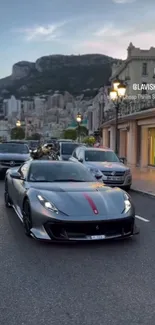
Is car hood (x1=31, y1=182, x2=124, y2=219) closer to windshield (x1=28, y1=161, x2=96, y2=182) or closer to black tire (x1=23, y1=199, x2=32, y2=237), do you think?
black tire (x1=23, y1=199, x2=32, y2=237)

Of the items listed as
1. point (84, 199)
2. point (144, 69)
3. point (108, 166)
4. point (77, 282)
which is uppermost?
point (144, 69)

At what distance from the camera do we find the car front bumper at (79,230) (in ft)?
Result: 19.8

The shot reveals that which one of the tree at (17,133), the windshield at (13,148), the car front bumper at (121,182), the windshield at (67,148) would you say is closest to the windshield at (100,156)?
the car front bumper at (121,182)

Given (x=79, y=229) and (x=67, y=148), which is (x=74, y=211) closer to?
(x=79, y=229)

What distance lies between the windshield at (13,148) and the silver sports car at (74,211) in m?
11.9

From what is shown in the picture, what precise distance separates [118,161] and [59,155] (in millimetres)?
8751

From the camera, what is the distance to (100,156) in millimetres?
16266

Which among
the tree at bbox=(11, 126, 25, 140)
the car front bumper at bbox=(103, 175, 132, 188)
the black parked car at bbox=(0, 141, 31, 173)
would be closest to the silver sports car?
the car front bumper at bbox=(103, 175, 132, 188)

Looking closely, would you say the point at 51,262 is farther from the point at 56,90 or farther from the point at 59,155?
the point at 56,90

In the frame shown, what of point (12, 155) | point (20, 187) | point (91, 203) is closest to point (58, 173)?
point (20, 187)

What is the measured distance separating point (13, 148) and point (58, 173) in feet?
39.6

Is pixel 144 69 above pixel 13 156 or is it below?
above

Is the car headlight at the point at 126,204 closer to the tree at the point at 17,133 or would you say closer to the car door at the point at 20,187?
the car door at the point at 20,187

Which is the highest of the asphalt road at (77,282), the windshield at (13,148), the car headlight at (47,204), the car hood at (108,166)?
the windshield at (13,148)
